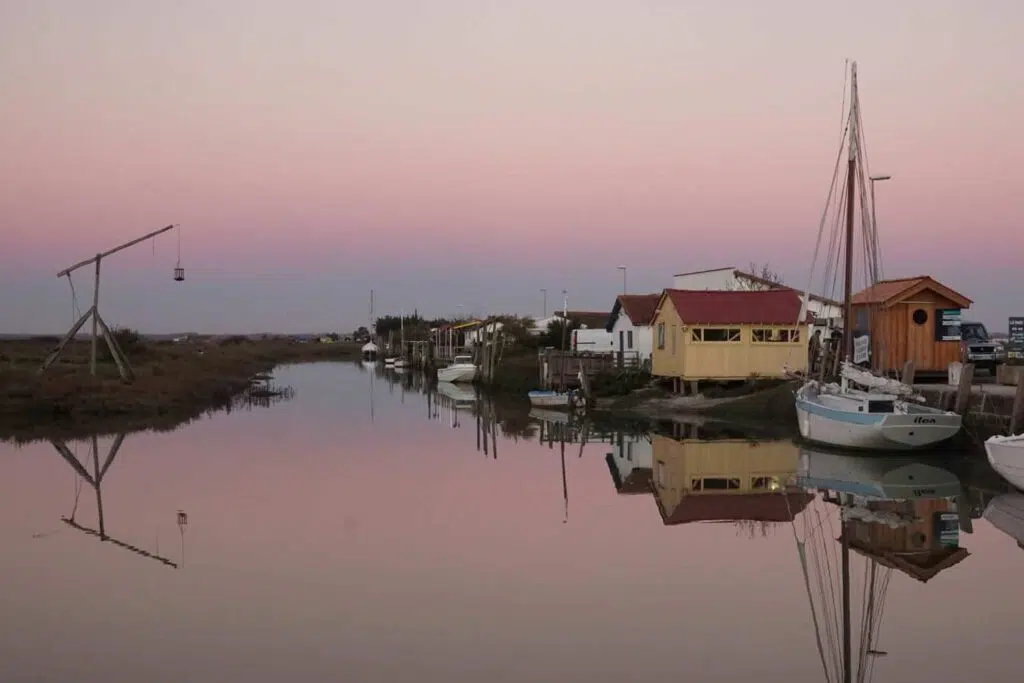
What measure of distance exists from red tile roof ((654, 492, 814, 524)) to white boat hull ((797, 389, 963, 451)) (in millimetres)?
4993

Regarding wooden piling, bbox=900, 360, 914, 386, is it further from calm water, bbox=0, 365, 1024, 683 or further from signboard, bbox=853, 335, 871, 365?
calm water, bbox=0, 365, 1024, 683

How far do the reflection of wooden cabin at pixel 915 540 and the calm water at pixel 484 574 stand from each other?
63 millimetres

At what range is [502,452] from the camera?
28.8m

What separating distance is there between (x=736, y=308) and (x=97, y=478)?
22.4 m

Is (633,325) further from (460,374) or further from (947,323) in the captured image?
(947,323)

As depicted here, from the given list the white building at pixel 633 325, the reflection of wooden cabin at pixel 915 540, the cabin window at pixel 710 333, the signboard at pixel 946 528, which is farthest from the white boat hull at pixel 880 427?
the white building at pixel 633 325

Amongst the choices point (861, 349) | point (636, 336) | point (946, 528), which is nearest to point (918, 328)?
point (861, 349)

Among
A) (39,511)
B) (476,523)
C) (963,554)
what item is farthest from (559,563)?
(39,511)

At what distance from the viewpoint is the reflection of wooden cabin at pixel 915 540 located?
14500mm

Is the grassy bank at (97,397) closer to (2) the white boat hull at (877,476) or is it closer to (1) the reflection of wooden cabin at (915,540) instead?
(2) the white boat hull at (877,476)

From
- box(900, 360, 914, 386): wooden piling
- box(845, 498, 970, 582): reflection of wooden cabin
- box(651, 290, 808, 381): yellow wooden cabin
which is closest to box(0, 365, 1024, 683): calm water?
box(845, 498, 970, 582): reflection of wooden cabin

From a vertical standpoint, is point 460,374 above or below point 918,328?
below

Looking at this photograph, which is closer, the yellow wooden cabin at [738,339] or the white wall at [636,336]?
the yellow wooden cabin at [738,339]

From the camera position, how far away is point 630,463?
1008 inches
